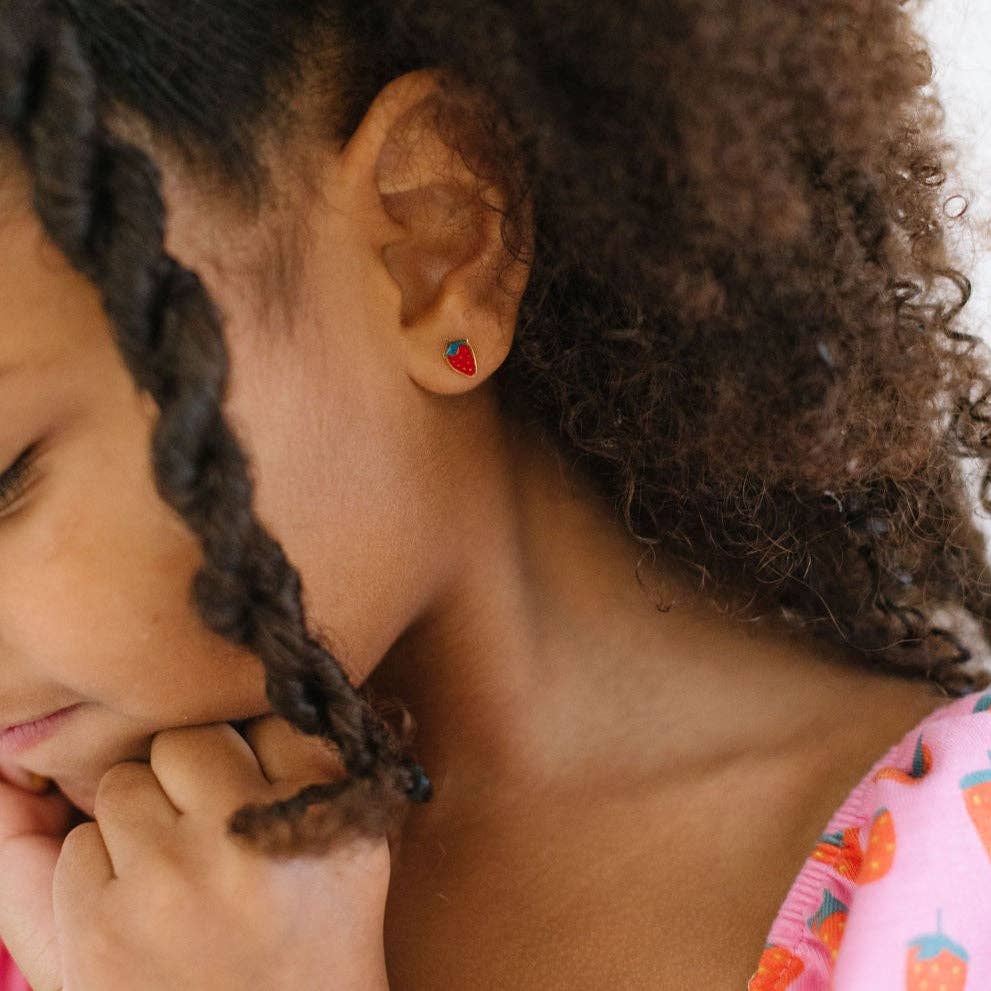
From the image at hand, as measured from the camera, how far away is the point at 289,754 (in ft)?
3.03

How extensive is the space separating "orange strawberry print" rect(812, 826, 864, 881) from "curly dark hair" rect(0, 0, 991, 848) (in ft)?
0.74

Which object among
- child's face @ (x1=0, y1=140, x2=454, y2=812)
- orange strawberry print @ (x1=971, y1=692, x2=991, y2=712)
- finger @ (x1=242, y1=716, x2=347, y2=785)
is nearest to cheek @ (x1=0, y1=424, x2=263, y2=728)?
child's face @ (x1=0, y1=140, x2=454, y2=812)

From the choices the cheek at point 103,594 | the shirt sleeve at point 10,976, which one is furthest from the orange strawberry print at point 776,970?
the shirt sleeve at point 10,976

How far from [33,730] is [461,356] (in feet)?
1.23

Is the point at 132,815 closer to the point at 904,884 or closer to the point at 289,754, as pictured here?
the point at 289,754

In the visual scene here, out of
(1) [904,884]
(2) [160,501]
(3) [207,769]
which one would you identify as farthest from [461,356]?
(1) [904,884]

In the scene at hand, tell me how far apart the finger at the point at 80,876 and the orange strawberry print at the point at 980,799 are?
0.56 metres

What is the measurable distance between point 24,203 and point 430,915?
1.91 ft

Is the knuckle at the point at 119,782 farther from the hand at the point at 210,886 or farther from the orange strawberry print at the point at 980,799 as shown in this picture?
the orange strawberry print at the point at 980,799

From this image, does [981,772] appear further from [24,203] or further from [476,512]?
[24,203]

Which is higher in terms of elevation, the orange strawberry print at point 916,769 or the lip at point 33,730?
the orange strawberry print at point 916,769

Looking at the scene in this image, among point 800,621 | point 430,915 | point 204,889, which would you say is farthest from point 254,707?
point 800,621

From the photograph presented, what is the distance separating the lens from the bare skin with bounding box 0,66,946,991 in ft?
2.55

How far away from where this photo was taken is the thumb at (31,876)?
101cm
